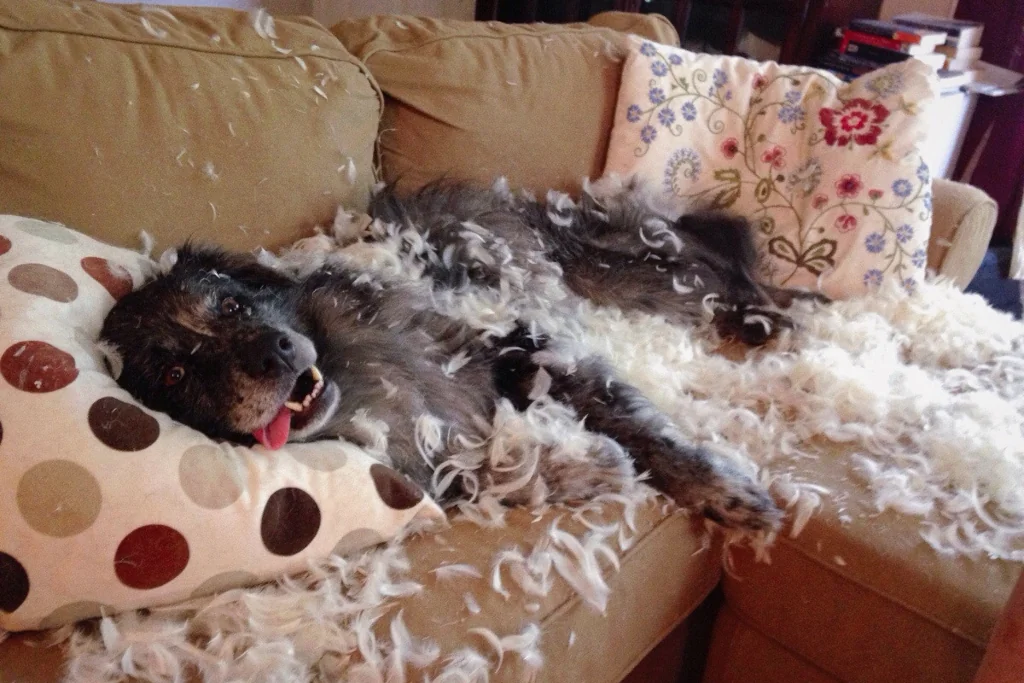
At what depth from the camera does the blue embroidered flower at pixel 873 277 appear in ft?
6.52

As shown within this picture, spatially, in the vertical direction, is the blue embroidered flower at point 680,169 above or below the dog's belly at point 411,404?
above

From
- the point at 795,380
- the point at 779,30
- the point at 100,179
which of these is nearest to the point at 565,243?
the point at 795,380

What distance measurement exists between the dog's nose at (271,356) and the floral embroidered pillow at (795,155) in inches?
46.1

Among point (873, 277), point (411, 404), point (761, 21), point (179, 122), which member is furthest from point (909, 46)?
point (179, 122)

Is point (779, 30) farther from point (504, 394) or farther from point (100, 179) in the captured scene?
point (100, 179)

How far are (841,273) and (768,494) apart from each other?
2.90ft

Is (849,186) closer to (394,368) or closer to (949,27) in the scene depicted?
(394,368)

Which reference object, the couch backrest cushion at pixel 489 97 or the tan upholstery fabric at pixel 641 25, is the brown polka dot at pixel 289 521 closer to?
the couch backrest cushion at pixel 489 97

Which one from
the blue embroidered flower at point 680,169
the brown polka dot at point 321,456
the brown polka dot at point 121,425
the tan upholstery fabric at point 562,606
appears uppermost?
the blue embroidered flower at point 680,169

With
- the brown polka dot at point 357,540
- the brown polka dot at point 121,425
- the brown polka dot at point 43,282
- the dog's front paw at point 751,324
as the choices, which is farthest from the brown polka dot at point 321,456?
the dog's front paw at point 751,324

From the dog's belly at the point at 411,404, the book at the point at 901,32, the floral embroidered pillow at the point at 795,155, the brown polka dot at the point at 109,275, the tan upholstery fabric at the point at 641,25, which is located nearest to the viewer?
the brown polka dot at the point at 109,275

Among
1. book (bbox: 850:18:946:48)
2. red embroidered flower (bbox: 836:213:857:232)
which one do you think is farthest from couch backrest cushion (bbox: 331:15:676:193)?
book (bbox: 850:18:946:48)

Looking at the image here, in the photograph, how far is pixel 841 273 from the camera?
6.62 feet

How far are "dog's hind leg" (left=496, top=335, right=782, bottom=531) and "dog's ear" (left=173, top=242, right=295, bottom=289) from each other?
51cm
